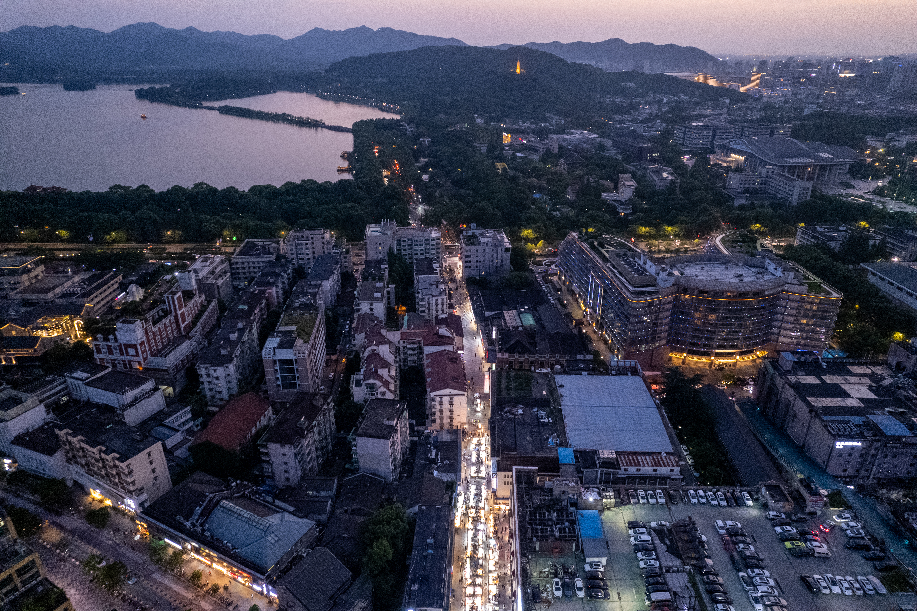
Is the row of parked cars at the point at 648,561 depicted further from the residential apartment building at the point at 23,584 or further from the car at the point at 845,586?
the residential apartment building at the point at 23,584

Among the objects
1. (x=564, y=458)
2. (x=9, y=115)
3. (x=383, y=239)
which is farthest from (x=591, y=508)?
(x=9, y=115)

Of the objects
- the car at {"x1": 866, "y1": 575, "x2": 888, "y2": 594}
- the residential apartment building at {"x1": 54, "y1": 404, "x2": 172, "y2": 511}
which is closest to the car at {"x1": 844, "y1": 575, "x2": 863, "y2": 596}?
the car at {"x1": 866, "y1": 575, "x2": 888, "y2": 594}

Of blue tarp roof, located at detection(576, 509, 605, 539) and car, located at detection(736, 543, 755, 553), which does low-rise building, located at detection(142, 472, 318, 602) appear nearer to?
blue tarp roof, located at detection(576, 509, 605, 539)

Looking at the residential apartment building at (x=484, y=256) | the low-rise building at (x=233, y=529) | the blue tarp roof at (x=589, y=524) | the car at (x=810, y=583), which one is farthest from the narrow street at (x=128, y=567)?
the residential apartment building at (x=484, y=256)

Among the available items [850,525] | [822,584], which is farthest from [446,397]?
[850,525]

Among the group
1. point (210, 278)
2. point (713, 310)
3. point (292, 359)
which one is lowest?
point (292, 359)

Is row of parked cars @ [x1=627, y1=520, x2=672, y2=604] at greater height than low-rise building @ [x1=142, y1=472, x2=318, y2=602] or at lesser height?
greater

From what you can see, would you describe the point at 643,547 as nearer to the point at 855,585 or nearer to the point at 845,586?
the point at 845,586

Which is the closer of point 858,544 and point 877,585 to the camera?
point 877,585
